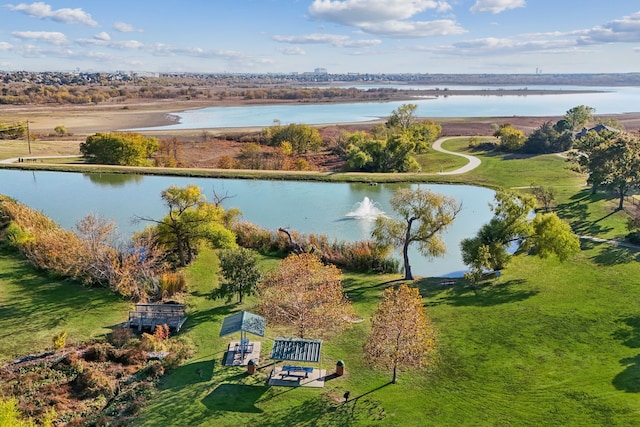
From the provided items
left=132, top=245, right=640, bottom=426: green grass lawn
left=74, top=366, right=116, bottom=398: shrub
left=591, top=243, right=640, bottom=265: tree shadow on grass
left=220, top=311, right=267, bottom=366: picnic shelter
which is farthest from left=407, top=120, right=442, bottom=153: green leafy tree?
left=74, top=366, right=116, bottom=398: shrub

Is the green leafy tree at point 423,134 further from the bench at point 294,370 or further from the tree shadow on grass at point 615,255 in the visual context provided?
the bench at point 294,370

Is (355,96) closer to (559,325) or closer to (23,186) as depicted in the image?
(23,186)

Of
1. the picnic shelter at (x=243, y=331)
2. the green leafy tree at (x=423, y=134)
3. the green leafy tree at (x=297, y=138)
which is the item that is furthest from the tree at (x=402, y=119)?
the picnic shelter at (x=243, y=331)

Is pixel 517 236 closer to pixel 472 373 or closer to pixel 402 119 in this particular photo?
pixel 472 373

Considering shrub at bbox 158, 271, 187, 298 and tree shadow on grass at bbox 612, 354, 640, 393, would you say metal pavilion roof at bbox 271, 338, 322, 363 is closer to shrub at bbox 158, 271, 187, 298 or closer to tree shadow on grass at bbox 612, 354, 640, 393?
shrub at bbox 158, 271, 187, 298

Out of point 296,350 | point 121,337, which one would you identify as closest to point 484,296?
point 296,350

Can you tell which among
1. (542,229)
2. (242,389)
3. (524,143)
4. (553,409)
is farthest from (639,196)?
(242,389)
